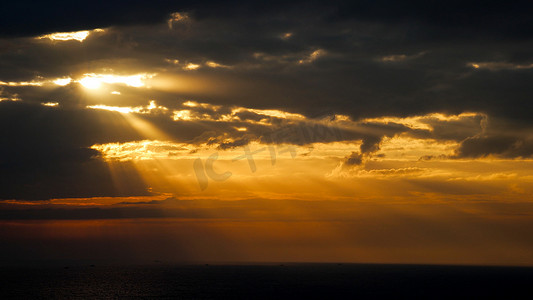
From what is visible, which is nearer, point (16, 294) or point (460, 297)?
point (460, 297)

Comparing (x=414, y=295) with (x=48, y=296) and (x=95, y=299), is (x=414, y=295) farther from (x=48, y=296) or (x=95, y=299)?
(x=48, y=296)

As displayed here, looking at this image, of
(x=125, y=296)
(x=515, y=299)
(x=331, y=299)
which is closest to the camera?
(x=331, y=299)

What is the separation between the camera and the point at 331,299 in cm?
16412

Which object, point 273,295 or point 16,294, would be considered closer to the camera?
point 273,295

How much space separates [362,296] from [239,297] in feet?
149

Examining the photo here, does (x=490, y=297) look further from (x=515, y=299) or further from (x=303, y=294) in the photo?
(x=303, y=294)

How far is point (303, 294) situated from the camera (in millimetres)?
182375

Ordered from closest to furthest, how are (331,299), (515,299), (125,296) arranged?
(331,299) < (515,299) < (125,296)

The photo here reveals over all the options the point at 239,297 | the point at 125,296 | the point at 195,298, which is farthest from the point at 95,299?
the point at 239,297

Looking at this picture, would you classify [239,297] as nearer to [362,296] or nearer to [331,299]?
[331,299]

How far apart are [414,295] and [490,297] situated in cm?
2776

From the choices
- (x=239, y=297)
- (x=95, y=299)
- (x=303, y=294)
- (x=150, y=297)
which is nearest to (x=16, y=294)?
(x=95, y=299)

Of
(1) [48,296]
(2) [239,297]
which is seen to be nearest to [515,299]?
(2) [239,297]

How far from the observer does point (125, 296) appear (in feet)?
618
